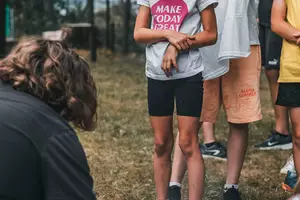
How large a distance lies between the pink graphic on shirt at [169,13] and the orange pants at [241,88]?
2.14ft

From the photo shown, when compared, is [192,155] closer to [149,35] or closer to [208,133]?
[149,35]

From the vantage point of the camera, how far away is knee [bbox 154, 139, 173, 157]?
3359mm

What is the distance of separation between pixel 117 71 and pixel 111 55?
2773 mm

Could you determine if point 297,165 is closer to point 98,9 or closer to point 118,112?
point 118,112

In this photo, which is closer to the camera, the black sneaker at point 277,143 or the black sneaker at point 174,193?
the black sneaker at point 174,193

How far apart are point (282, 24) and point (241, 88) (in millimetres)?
477

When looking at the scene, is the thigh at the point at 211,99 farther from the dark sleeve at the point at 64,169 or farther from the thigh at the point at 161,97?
the dark sleeve at the point at 64,169

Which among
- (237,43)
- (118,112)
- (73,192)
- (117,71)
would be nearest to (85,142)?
(118,112)

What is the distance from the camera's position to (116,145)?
542cm

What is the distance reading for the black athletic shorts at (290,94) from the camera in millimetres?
3484

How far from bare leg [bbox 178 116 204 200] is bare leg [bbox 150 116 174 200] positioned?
101 mm

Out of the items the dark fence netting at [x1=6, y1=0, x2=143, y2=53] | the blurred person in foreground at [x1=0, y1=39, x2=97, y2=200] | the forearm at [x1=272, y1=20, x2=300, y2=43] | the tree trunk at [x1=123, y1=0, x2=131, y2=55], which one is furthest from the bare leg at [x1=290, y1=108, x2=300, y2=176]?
the tree trunk at [x1=123, y1=0, x2=131, y2=55]

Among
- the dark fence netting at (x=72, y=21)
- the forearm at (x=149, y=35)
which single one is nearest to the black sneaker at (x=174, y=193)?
the forearm at (x=149, y=35)

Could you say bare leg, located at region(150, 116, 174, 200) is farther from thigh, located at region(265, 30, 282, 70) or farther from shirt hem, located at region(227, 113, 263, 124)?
thigh, located at region(265, 30, 282, 70)
